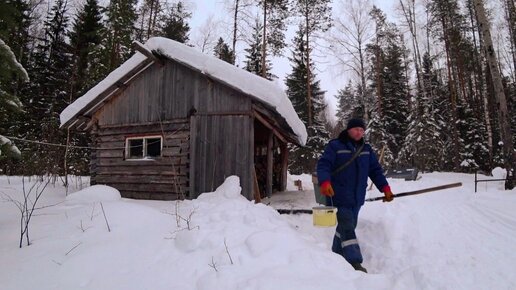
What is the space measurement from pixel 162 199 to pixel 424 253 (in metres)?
7.10

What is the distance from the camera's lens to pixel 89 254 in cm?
409

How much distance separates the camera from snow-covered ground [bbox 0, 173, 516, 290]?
3.50m

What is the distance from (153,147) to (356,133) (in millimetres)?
7499

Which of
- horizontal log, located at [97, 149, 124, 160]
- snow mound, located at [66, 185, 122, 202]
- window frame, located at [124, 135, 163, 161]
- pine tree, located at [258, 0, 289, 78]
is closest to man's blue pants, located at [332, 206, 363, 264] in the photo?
snow mound, located at [66, 185, 122, 202]

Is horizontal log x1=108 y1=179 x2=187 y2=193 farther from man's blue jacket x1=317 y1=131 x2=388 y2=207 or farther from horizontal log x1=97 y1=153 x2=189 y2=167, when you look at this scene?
man's blue jacket x1=317 y1=131 x2=388 y2=207

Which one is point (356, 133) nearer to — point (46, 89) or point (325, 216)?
point (325, 216)

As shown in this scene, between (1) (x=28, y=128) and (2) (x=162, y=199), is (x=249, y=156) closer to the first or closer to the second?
(2) (x=162, y=199)

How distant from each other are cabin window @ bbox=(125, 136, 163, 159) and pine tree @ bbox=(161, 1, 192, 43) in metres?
14.6

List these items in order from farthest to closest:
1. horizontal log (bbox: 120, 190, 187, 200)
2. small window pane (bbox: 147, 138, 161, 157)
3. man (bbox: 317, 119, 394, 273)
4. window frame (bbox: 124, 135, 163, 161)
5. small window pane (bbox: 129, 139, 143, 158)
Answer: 1. small window pane (bbox: 129, 139, 143, 158)
2. small window pane (bbox: 147, 138, 161, 157)
3. window frame (bbox: 124, 135, 163, 161)
4. horizontal log (bbox: 120, 190, 187, 200)
5. man (bbox: 317, 119, 394, 273)

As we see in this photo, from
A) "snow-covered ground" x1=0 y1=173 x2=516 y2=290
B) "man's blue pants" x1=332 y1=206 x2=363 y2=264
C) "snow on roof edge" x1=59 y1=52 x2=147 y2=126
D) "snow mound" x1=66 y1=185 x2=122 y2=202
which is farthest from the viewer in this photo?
"snow on roof edge" x1=59 y1=52 x2=147 y2=126

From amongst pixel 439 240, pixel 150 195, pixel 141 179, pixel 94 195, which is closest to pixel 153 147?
pixel 141 179

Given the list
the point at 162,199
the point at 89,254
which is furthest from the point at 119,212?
the point at 162,199

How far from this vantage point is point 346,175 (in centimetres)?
493

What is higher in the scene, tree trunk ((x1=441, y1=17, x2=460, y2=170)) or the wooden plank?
tree trunk ((x1=441, y1=17, x2=460, y2=170))
